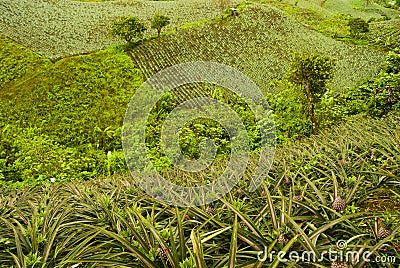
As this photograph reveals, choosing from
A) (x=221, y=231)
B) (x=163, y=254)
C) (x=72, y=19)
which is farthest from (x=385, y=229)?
(x=72, y=19)

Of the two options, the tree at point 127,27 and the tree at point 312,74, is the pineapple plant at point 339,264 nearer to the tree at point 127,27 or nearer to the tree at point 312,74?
the tree at point 312,74

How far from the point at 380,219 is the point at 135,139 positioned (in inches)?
364

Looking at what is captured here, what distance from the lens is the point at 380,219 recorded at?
1776 millimetres

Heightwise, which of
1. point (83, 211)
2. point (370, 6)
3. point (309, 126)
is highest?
point (83, 211)

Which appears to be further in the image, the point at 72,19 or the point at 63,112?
the point at 72,19

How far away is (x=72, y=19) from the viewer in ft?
81.8

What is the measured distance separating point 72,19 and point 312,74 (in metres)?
21.3

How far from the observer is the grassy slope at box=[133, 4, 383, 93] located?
19125 millimetres

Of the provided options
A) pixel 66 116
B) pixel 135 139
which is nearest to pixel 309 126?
pixel 135 139

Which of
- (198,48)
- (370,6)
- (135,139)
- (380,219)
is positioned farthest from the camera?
(370,6)

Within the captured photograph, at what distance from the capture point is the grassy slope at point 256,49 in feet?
62.7

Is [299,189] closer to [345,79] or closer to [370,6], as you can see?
[345,79]

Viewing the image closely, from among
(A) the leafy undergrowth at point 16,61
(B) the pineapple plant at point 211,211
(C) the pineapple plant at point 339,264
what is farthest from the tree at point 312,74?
(A) the leafy undergrowth at point 16,61

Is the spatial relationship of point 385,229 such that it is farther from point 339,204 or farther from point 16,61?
point 16,61
